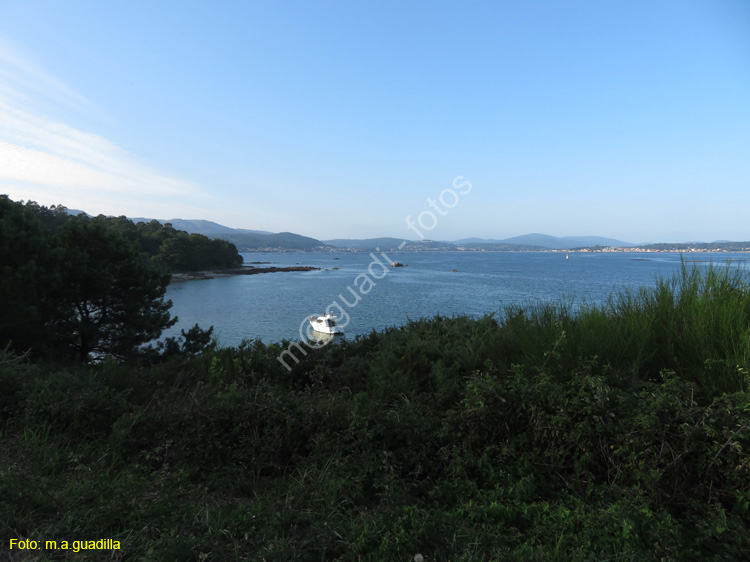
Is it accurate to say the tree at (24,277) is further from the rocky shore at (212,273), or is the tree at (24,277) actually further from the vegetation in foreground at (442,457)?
the rocky shore at (212,273)

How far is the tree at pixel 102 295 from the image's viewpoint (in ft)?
35.2

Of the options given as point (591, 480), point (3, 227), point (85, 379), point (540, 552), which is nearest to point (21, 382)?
point (85, 379)

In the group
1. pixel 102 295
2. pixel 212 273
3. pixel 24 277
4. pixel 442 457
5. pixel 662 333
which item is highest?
pixel 24 277

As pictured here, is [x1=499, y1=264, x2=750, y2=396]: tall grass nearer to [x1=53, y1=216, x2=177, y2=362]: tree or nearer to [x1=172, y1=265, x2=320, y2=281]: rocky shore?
Result: [x1=53, y1=216, x2=177, y2=362]: tree

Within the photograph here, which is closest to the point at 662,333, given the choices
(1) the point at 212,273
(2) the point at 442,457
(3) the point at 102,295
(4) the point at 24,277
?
(2) the point at 442,457

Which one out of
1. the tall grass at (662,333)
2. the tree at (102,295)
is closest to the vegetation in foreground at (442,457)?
the tall grass at (662,333)

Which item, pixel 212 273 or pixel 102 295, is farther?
pixel 212 273

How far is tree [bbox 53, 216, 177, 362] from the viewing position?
1073cm

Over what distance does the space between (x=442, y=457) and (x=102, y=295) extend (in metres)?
11.9

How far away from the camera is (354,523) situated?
225cm

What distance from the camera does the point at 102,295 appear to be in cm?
1138

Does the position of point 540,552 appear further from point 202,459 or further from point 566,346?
point 202,459

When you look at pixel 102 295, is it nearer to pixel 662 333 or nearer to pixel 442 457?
pixel 442 457

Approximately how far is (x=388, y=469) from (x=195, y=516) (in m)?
1.29
